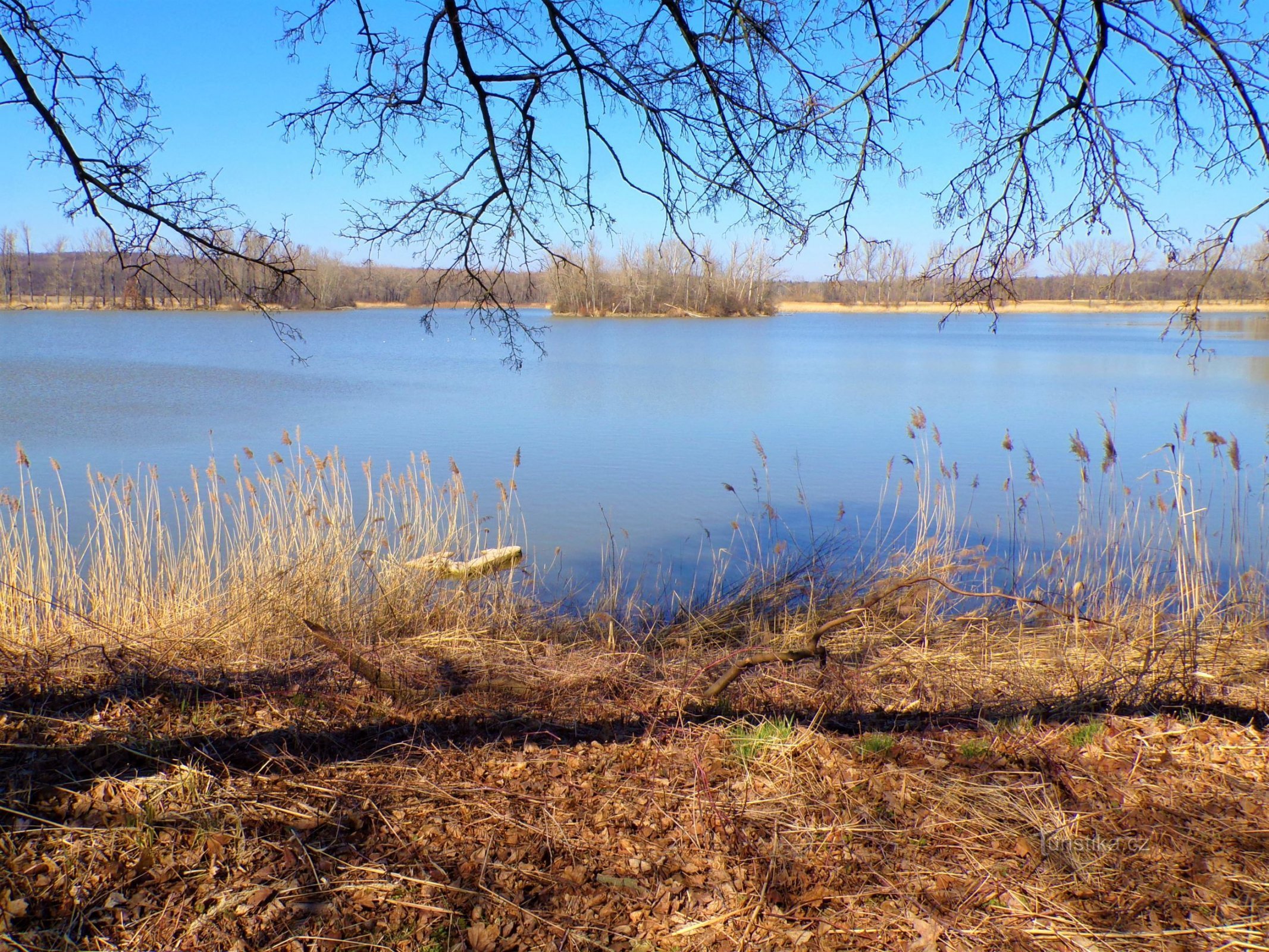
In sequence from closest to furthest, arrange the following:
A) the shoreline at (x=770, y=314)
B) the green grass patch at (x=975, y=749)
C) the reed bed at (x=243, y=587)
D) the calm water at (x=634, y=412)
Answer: the green grass patch at (x=975, y=749), the reed bed at (x=243, y=587), the calm water at (x=634, y=412), the shoreline at (x=770, y=314)

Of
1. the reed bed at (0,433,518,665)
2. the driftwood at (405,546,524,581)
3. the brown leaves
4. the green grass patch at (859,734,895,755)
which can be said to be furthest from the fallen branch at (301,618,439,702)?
the driftwood at (405,546,524,581)

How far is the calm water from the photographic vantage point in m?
9.98

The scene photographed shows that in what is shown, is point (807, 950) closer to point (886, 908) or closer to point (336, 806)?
point (886, 908)

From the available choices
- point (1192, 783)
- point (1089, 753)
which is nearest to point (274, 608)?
→ point (1089, 753)

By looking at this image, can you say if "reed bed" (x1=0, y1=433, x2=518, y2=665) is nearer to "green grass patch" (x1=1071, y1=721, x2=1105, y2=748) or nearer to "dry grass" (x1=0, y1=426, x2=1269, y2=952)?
"dry grass" (x1=0, y1=426, x2=1269, y2=952)

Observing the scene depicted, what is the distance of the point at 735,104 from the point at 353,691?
3059 millimetres

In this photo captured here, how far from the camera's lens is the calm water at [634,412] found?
9.98m

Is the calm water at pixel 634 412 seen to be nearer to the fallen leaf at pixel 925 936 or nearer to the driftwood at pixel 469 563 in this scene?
the driftwood at pixel 469 563

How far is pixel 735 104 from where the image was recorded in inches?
161

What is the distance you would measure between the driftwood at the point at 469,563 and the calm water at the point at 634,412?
2.06 ft

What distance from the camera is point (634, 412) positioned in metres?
15.9

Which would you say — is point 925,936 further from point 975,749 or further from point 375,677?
point 375,677

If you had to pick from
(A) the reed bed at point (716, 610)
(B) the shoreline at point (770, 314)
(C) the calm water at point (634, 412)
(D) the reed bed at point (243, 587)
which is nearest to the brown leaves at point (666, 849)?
(A) the reed bed at point (716, 610)

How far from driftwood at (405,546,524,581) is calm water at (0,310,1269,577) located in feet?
2.06
